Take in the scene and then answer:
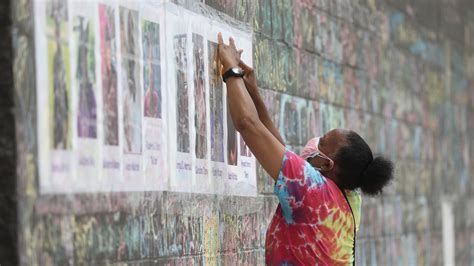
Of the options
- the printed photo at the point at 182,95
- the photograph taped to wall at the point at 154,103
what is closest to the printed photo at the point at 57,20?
the photograph taped to wall at the point at 154,103

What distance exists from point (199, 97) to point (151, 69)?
612 mm

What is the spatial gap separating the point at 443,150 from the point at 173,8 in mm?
8317

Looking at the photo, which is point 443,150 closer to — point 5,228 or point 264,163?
point 264,163

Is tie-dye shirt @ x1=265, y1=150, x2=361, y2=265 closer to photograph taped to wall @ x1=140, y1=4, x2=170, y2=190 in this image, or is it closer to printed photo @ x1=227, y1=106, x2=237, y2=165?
photograph taped to wall @ x1=140, y1=4, x2=170, y2=190

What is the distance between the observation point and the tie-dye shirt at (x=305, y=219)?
18.1 ft

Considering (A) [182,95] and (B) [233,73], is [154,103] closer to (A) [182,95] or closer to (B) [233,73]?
(A) [182,95]

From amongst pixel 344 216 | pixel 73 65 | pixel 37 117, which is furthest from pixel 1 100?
pixel 344 216

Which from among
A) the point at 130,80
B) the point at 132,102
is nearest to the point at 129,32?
the point at 130,80

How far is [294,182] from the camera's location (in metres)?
5.50

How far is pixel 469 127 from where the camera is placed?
15312 mm

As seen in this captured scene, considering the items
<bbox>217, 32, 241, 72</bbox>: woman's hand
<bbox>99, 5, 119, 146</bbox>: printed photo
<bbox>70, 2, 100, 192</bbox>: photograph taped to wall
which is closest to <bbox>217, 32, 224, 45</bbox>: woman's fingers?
<bbox>217, 32, 241, 72</bbox>: woman's hand

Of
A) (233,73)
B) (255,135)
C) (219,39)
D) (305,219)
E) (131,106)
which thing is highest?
(219,39)

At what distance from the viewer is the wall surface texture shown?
446cm

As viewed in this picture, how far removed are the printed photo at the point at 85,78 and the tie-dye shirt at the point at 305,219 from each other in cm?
112
